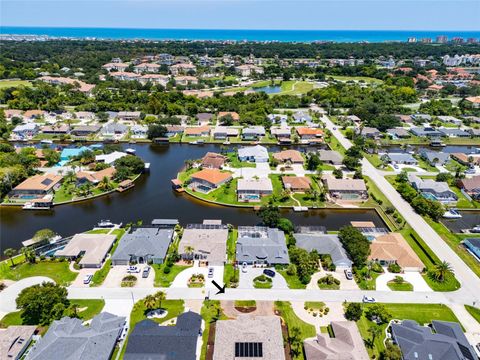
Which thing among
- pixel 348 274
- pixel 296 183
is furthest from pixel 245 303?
pixel 296 183

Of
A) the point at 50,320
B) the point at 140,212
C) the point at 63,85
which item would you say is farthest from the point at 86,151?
the point at 63,85

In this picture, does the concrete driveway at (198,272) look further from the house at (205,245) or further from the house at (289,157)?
the house at (289,157)

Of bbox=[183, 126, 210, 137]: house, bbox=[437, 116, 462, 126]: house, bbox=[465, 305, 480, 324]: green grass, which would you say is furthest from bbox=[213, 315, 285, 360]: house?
bbox=[437, 116, 462, 126]: house

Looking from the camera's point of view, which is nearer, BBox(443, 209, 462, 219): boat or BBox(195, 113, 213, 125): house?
BBox(443, 209, 462, 219): boat

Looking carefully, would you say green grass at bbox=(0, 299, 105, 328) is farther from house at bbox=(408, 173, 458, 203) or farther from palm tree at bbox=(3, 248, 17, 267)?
house at bbox=(408, 173, 458, 203)

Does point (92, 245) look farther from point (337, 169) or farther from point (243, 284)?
point (337, 169)

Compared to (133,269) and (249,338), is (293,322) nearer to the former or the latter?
(249,338)

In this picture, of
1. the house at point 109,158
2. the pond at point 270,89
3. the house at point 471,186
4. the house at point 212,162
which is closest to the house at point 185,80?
the pond at point 270,89
